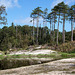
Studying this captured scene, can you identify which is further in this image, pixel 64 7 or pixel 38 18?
pixel 38 18

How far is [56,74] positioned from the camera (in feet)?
19.6


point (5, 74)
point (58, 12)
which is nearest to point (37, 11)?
point (58, 12)

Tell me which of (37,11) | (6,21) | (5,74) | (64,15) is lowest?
(5,74)

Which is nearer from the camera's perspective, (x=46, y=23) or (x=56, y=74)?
(x=56, y=74)

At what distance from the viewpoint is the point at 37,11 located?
39.7 metres

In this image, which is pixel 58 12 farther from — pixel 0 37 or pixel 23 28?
pixel 23 28

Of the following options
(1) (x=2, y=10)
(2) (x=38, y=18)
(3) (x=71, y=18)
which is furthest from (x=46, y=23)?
(1) (x=2, y=10)

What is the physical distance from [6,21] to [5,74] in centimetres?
2065

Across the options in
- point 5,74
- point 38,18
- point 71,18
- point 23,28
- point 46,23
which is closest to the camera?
point 5,74

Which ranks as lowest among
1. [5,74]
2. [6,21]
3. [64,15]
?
[5,74]

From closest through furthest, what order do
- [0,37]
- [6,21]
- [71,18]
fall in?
1. [6,21]
2. [71,18]
3. [0,37]

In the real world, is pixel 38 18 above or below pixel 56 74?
above

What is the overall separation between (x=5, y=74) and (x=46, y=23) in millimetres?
43077

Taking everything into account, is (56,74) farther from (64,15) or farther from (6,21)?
(64,15)
